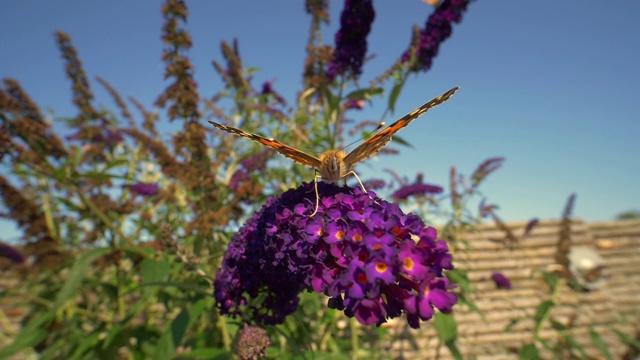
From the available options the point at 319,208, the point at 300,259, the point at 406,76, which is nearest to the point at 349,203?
the point at 319,208

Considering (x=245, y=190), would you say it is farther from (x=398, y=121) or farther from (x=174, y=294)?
(x=398, y=121)

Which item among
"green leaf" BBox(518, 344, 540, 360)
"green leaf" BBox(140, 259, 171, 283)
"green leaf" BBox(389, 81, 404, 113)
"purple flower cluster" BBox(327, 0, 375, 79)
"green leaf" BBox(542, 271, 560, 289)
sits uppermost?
"purple flower cluster" BBox(327, 0, 375, 79)

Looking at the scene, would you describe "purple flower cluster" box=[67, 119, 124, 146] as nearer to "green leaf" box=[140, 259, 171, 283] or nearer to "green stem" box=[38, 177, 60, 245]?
"green stem" box=[38, 177, 60, 245]

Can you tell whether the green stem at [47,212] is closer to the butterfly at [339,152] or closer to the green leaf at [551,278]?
the butterfly at [339,152]

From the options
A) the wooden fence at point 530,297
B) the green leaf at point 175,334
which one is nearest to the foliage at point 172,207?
the green leaf at point 175,334

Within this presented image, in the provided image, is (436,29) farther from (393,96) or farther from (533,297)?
(533,297)

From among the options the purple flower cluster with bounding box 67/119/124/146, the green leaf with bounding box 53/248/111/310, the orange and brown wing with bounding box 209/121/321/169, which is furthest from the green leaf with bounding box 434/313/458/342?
the purple flower cluster with bounding box 67/119/124/146
